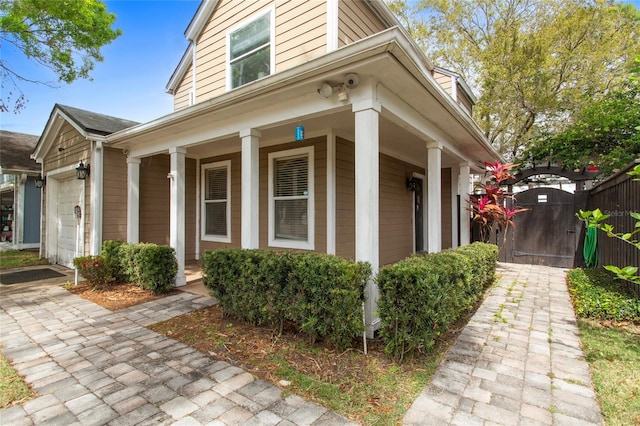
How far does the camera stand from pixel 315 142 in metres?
5.50

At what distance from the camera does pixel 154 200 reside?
285 inches

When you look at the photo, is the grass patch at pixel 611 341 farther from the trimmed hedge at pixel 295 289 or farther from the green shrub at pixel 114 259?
the green shrub at pixel 114 259

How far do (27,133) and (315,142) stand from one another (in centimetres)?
1555

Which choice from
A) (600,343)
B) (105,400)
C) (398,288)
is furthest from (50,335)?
(600,343)

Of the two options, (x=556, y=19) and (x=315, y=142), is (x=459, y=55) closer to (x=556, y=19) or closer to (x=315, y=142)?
(x=556, y=19)

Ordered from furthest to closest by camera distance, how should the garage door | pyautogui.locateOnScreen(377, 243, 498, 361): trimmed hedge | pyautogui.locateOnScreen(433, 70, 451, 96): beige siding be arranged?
pyautogui.locateOnScreen(433, 70, 451, 96): beige siding, the garage door, pyautogui.locateOnScreen(377, 243, 498, 361): trimmed hedge

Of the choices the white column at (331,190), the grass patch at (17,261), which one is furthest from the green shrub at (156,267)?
the grass patch at (17,261)

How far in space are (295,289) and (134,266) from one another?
12.3 ft

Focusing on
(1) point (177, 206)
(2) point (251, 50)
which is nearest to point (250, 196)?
(1) point (177, 206)

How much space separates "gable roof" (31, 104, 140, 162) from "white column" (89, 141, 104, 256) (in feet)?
0.86

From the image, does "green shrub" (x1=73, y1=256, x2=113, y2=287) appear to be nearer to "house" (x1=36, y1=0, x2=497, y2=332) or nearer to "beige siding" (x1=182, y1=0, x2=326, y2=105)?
"house" (x1=36, y1=0, x2=497, y2=332)

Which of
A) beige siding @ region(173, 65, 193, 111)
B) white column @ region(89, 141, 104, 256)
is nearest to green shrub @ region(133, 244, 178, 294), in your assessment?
white column @ region(89, 141, 104, 256)

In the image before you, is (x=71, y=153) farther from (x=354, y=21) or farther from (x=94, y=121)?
(x=354, y=21)

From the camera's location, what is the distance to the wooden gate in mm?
7594
